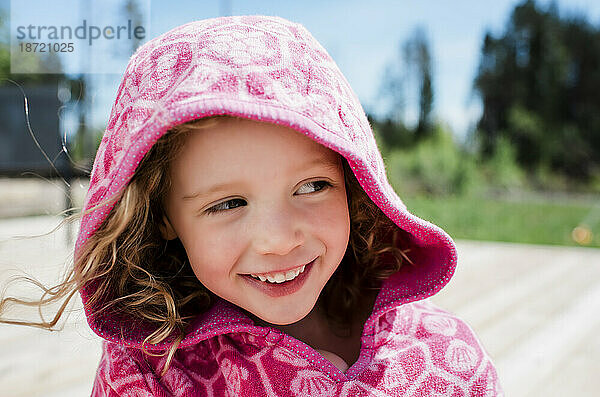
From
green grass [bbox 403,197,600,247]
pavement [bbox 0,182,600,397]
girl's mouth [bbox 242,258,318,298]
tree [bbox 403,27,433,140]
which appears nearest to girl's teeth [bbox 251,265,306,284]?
girl's mouth [bbox 242,258,318,298]

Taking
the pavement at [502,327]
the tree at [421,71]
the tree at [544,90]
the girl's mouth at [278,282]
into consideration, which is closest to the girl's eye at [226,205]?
the girl's mouth at [278,282]

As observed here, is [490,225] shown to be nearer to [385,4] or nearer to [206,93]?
[385,4]

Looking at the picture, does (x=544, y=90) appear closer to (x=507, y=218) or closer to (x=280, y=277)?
(x=507, y=218)

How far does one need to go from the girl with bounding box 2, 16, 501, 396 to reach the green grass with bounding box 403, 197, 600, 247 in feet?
12.6

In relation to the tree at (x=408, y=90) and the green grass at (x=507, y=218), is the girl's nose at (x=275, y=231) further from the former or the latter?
the tree at (x=408, y=90)

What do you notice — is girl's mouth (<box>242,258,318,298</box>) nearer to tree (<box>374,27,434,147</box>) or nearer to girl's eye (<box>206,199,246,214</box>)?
girl's eye (<box>206,199,246,214</box>)

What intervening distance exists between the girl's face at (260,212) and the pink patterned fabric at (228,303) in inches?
1.8

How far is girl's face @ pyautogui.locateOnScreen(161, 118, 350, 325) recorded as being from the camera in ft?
2.77

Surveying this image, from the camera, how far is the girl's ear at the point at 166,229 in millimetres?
990

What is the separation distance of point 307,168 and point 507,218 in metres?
5.46

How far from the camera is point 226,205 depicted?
34.7 inches

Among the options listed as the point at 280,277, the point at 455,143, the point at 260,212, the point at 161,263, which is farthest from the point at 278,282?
the point at 455,143

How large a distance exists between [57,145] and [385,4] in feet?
14.7

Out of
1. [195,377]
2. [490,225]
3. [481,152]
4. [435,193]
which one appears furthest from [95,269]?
[481,152]
